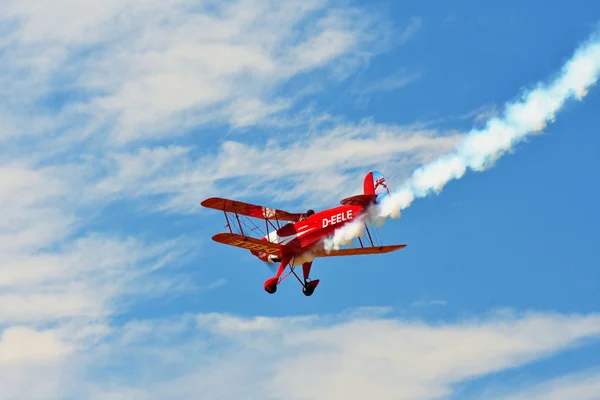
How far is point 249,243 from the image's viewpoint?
56.1 metres

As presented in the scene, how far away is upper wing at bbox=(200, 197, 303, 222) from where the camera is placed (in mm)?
56312

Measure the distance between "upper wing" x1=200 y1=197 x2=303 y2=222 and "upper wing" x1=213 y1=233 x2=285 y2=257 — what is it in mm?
1698

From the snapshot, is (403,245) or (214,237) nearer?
(214,237)

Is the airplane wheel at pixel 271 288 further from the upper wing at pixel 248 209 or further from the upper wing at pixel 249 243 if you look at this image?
the upper wing at pixel 248 209

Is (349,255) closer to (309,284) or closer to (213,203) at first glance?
(309,284)

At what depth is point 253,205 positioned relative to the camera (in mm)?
57594

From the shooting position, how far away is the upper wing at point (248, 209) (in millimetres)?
56312

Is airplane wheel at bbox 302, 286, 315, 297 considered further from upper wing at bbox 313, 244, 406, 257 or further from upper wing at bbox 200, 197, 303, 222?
upper wing at bbox 200, 197, 303, 222

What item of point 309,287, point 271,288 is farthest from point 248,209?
point 309,287

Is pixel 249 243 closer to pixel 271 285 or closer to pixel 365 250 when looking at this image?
pixel 271 285

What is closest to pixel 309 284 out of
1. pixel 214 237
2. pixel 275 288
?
pixel 275 288

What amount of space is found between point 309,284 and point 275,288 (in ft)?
4.60

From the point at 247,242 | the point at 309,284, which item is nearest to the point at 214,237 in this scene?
the point at 247,242

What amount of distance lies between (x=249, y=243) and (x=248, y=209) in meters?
2.20
